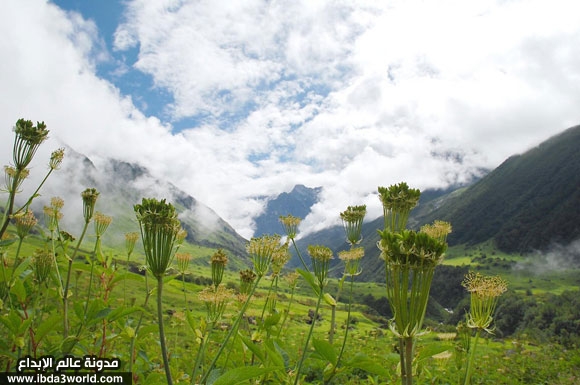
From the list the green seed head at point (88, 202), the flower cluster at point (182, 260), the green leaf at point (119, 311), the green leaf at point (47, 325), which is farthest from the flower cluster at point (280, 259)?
the green seed head at point (88, 202)

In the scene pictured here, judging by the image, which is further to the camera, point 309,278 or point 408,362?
point 309,278

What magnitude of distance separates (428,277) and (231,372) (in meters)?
1.71

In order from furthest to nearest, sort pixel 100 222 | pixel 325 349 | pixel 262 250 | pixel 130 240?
pixel 130 240
pixel 100 222
pixel 262 250
pixel 325 349

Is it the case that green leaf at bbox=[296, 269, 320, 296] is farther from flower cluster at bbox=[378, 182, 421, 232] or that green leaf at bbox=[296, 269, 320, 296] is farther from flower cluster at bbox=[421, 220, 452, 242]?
flower cluster at bbox=[421, 220, 452, 242]

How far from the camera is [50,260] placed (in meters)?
4.95

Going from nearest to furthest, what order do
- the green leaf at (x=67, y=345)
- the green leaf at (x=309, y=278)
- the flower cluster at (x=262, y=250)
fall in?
the green leaf at (x=67, y=345) → the green leaf at (x=309, y=278) → the flower cluster at (x=262, y=250)

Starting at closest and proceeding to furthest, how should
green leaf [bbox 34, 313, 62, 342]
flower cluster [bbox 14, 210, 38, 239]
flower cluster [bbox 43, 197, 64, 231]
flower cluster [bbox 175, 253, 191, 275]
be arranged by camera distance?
1. green leaf [bbox 34, 313, 62, 342]
2. flower cluster [bbox 14, 210, 38, 239]
3. flower cluster [bbox 43, 197, 64, 231]
4. flower cluster [bbox 175, 253, 191, 275]

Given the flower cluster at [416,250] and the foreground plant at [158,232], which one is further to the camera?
the foreground plant at [158,232]

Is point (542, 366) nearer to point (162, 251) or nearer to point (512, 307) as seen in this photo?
point (162, 251)

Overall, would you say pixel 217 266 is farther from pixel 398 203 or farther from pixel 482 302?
pixel 482 302

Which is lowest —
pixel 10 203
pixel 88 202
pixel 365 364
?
pixel 365 364

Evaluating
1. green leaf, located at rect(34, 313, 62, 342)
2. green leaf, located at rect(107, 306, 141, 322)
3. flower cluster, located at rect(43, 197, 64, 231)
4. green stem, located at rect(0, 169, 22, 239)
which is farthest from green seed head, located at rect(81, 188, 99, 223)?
green leaf, located at rect(107, 306, 141, 322)

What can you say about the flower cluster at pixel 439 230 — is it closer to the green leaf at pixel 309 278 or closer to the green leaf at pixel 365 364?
the green leaf at pixel 309 278

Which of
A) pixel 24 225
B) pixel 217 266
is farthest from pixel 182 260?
pixel 24 225
